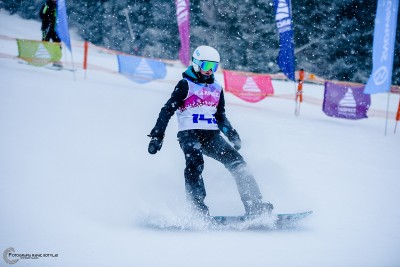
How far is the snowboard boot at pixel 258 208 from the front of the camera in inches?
141

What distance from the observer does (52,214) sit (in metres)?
3.47

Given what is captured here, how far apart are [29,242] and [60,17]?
851cm

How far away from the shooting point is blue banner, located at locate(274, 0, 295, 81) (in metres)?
9.84

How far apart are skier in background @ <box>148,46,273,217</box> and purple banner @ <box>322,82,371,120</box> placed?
6.70 metres

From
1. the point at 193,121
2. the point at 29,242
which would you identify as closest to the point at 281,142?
the point at 193,121

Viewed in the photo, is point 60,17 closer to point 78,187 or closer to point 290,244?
point 78,187

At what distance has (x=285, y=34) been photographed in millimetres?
9852

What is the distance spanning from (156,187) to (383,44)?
679cm

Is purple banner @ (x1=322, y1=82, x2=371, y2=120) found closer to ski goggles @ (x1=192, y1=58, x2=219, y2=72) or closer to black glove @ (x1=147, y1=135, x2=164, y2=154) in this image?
ski goggles @ (x1=192, y1=58, x2=219, y2=72)

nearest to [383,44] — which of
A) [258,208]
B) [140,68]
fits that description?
[258,208]

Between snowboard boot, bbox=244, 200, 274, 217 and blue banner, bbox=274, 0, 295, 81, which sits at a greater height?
blue banner, bbox=274, 0, 295, 81

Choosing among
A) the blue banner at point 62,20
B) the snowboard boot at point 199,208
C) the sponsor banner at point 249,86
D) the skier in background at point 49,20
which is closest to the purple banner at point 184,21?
the sponsor banner at point 249,86

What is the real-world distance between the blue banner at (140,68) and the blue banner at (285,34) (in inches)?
170

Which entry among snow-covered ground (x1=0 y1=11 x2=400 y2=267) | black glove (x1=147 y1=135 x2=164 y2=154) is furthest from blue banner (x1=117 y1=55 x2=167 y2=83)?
black glove (x1=147 y1=135 x2=164 y2=154)
